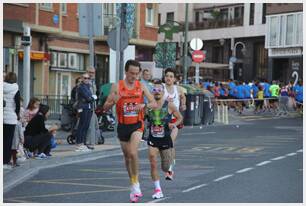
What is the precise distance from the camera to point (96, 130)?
52.5ft

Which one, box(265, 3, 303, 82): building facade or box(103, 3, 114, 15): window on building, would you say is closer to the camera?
box(103, 3, 114, 15): window on building

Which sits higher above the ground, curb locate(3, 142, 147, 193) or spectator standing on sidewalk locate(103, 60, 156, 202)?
spectator standing on sidewalk locate(103, 60, 156, 202)

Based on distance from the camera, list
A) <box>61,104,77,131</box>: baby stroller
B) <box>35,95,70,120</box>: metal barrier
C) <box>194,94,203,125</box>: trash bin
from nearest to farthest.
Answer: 1. <box>61,104,77,131</box>: baby stroller
2. <box>35,95,70,120</box>: metal barrier
3. <box>194,94,203,125</box>: trash bin

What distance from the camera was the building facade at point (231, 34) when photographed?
6375cm

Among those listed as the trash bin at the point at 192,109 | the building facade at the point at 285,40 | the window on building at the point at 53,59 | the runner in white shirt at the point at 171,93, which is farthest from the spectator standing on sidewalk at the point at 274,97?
the runner in white shirt at the point at 171,93

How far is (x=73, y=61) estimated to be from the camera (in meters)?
34.7

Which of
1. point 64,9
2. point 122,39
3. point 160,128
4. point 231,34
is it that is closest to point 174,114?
point 160,128

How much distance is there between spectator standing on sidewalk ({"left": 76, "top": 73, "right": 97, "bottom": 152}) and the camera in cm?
1439

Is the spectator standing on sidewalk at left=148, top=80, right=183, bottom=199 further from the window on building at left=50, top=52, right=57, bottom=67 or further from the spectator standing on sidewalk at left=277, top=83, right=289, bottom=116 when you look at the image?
the window on building at left=50, top=52, right=57, bottom=67

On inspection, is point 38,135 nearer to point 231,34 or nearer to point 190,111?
point 190,111

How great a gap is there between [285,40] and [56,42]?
27.9 m

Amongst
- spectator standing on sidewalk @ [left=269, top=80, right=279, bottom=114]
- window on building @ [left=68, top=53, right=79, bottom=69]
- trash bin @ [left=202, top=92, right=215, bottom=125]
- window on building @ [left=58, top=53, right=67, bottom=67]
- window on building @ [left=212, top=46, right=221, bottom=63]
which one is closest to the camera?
trash bin @ [left=202, top=92, right=215, bottom=125]

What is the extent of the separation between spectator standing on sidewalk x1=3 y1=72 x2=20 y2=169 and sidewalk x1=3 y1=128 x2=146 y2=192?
478 mm

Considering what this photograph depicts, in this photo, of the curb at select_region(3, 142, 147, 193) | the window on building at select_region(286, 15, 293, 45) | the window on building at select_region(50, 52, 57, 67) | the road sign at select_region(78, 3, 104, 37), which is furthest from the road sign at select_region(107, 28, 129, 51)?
the window on building at select_region(286, 15, 293, 45)
